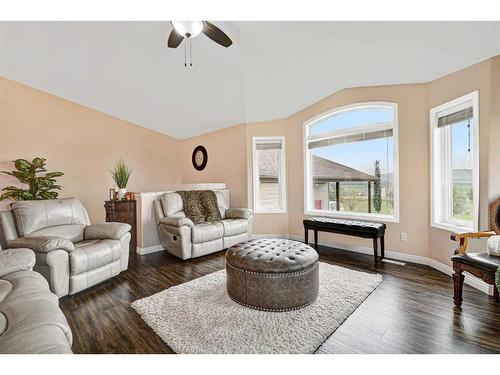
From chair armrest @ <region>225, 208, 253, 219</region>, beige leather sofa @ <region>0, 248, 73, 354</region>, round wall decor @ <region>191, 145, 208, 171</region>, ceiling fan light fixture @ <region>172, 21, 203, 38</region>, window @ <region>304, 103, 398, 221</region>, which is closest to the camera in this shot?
beige leather sofa @ <region>0, 248, 73, 354</region>

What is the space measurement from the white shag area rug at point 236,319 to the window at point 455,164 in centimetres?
137

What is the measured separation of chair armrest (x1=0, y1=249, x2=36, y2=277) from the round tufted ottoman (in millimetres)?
1649

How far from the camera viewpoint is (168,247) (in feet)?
12.6

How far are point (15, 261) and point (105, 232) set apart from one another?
40.5 inches

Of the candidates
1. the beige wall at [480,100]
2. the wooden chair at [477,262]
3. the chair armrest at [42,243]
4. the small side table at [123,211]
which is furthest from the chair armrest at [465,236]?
the small side table at [123,211]

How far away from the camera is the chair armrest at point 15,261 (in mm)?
1875

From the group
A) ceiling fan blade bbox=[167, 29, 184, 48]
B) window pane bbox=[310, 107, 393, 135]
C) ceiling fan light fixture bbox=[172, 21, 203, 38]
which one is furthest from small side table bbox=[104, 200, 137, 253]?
window pane bbox=[310, 107, 393, 135]

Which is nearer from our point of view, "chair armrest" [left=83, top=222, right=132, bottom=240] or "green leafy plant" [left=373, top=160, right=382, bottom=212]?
"chair armrest" [left=83, top=222, right=132, bottom=240]

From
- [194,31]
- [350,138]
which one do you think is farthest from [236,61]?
[350,138]

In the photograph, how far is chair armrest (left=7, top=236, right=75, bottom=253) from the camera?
7.51 ft

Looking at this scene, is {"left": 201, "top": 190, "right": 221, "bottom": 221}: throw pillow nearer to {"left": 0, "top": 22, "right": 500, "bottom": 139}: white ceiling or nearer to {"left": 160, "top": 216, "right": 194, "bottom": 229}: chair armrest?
{"left": 160, "top": 216, "right": 194, "bottom": 229}: chair armrest

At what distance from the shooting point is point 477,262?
2039 mm
